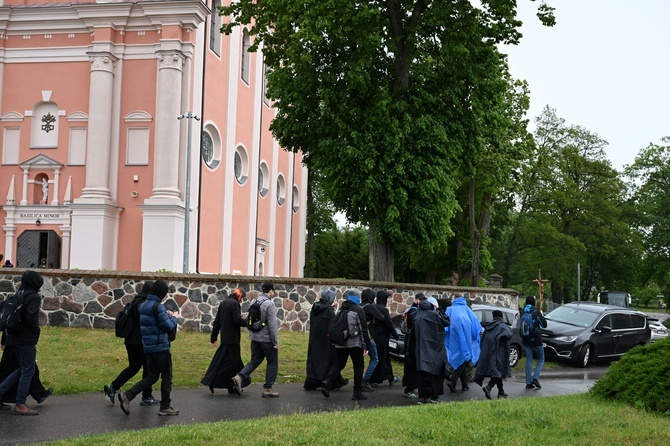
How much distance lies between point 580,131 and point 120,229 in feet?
136

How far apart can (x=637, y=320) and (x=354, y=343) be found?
1442 cm

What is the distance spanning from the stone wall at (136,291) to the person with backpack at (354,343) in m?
7.22

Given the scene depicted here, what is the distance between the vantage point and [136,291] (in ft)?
60.7

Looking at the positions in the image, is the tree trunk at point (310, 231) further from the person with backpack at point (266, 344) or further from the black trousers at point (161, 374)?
the black trousers at point (161, 374)

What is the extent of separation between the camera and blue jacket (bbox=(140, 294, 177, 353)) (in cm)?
1010

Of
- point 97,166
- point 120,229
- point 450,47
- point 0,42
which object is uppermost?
point 0,42

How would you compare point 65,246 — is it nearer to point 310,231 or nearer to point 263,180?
point 263,180

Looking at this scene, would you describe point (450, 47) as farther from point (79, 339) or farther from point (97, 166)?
point (97, 166)

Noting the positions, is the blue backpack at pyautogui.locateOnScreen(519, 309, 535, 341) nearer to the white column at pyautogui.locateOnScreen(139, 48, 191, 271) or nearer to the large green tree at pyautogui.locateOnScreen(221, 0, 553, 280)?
the large green tree at pyautogui.locateOnScreen(221, 0, 553, 280)

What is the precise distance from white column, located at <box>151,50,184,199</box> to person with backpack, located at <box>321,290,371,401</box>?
Result: 2068 cm

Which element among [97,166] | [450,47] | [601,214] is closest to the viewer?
[450,47]

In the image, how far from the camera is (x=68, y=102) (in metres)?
34.2

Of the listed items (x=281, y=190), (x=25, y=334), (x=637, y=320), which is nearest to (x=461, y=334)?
(x=25, y=334)

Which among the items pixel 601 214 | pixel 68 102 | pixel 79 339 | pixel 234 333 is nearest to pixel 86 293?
pixel 79 339
